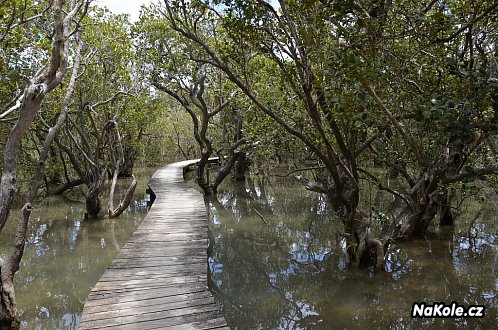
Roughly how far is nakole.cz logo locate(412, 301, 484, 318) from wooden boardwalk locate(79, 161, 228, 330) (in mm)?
2915

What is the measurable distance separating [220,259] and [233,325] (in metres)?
2.65

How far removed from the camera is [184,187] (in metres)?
12.1

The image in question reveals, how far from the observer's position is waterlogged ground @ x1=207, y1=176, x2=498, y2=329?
16.0 feet

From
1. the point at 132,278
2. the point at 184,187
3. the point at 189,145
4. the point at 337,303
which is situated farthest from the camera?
the point at 189,145

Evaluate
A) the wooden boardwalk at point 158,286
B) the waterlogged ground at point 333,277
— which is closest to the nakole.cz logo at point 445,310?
the waterlogged ground at point 333,277

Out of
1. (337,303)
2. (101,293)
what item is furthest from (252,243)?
(101,293)

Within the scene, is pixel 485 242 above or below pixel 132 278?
below

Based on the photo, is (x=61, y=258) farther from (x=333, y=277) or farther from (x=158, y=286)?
(x=333, y=277)

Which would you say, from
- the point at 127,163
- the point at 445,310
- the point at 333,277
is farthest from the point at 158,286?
the point at 127,163

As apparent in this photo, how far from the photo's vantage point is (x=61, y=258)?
744 cm

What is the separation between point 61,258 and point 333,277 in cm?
536

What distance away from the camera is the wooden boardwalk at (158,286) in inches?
135

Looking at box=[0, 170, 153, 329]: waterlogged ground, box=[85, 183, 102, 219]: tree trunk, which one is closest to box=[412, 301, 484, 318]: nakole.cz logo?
box=[0, 170, 153, 329]: waterlogged ground

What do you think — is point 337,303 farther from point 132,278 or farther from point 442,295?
point 132,278
